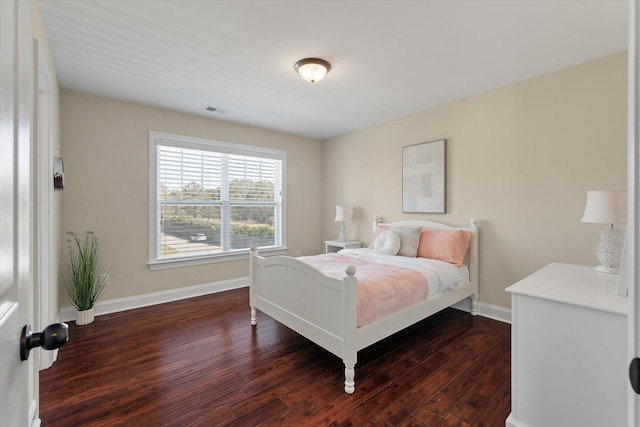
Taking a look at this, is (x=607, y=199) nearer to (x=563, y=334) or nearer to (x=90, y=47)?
(x=563, y=334)

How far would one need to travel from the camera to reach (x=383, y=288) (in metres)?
2.31

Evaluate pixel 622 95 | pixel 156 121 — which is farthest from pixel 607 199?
pixel 156 121

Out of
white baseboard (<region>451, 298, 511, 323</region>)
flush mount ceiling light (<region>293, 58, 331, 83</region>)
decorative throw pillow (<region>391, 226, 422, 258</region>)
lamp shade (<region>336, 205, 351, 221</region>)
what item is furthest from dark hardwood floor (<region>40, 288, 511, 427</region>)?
flush mount ceiling light (<region>293, 58, 331, 83</region>)

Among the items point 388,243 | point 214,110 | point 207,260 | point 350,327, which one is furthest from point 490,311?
point 214,110

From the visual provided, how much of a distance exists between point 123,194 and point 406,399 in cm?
364

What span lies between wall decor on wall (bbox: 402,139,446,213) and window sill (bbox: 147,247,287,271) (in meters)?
2.23

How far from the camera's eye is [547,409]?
149 cm

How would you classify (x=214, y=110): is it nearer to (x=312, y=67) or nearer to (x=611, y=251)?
(x=312, y=67)

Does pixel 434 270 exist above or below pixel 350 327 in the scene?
above

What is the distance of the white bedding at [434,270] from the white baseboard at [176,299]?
0.43m

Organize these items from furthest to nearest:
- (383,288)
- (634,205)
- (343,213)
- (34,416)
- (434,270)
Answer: (343,213), (434,270), (383,288), (34,416), (634,205)

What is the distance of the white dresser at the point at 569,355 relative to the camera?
1317 mm

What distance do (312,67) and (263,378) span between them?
99.5 inches

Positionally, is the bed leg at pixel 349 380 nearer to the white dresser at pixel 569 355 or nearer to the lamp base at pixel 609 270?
the white dresser at pixel 569 355
